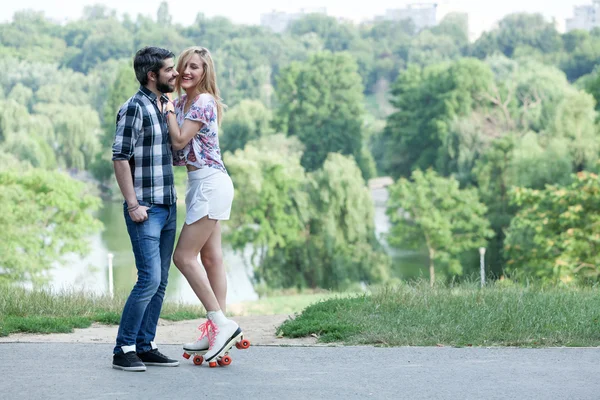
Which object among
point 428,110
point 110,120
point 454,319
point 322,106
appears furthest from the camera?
point 322,106

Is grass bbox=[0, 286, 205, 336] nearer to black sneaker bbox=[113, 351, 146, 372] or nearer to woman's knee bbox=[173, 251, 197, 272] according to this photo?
black sneaker bbox=[113, 351, 146, 372]

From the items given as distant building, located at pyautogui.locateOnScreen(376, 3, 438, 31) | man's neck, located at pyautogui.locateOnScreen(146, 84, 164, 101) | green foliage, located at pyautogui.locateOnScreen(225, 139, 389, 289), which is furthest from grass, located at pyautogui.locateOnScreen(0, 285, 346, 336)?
distant building, located at pyautogui.locateOnScreen(376, 3, 438, 31)

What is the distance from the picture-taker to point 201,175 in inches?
212

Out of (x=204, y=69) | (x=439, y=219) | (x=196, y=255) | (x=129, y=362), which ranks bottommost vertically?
(x=439, y=219)

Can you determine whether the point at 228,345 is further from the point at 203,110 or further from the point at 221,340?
the point at 203,110

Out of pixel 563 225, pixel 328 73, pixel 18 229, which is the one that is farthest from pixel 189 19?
pixel 563 225

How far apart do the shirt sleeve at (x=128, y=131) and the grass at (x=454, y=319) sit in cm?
199

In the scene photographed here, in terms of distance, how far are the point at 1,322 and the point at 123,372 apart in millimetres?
2043

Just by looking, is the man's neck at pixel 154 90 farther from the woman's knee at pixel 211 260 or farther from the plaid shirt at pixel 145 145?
the woman's knee at pixel 211 260

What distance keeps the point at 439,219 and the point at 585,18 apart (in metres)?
82.6

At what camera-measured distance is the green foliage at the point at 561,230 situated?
2525cm

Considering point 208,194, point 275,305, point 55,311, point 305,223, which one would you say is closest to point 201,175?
point 208,194

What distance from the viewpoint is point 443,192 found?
141 ft

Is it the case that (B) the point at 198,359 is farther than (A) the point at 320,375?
Yes
